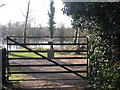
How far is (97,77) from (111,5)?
196 centimetres

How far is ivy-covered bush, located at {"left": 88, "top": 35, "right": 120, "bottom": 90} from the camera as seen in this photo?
13.1 ft

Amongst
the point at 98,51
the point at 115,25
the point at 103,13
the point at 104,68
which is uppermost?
the point at 103,13

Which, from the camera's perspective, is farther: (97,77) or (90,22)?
(90,22)

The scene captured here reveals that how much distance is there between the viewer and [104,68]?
4.40m

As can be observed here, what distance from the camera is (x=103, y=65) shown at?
4.48 meters

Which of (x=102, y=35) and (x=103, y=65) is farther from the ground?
(x=102, y=35)

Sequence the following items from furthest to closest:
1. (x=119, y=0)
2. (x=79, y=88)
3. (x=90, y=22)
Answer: (x=79, y=88) → (x=90, y=22) → (x=119, y=0)

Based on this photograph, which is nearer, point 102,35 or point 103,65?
point 103,65

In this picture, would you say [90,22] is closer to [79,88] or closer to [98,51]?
[98,51]

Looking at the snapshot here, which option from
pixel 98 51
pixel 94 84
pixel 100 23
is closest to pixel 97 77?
pixel 94 84

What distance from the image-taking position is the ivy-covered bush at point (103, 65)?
3988 mm

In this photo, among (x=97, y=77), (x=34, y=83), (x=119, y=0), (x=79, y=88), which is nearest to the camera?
(x=119, y=0)

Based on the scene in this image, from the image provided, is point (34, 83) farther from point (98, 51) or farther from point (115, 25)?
point (115, 25)

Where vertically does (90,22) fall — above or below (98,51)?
above
